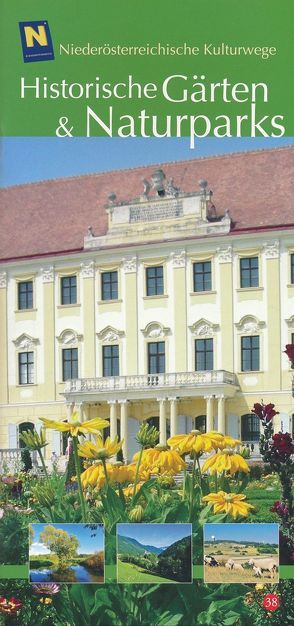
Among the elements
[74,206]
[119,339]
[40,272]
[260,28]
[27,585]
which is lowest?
[27,585]

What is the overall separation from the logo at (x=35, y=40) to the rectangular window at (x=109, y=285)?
170 cm

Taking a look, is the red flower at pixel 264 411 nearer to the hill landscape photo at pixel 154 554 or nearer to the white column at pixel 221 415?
the white column at pixel 221 415

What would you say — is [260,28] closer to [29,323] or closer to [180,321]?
[180,321]

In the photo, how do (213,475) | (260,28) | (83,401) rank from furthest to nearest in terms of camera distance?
(83,401)
(260,28)
(213,475)

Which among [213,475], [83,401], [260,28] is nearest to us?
[213,475]

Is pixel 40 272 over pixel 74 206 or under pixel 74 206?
under

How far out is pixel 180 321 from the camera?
7547 millimetres

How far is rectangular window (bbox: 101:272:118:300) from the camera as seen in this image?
300 inches

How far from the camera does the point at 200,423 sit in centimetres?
728

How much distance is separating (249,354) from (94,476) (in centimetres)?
162

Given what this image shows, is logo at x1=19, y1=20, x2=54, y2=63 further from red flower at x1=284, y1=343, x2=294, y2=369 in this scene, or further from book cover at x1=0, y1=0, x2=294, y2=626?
red flower at x1=284, y1=343, x2=294, y2=369

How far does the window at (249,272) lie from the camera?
7359mm

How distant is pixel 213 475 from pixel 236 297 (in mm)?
1539

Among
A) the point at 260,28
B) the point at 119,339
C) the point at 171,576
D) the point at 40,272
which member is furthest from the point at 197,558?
the point at 260,28
